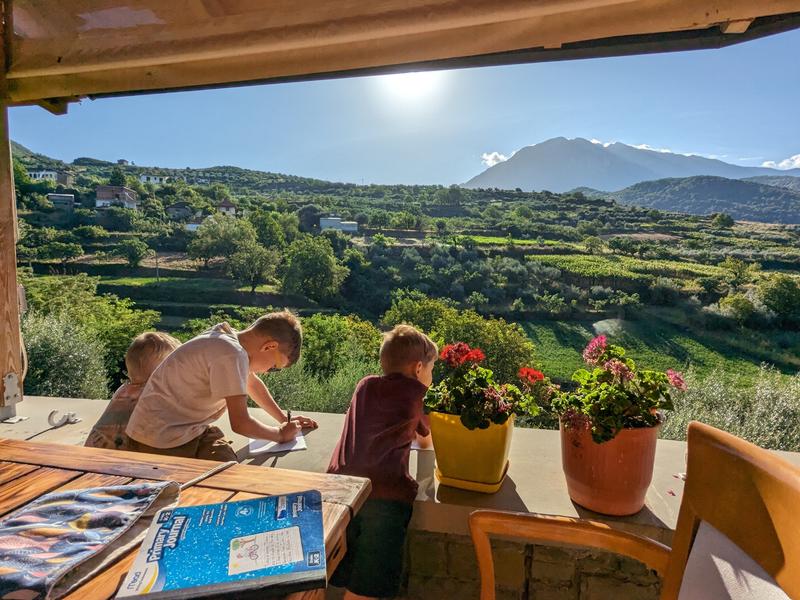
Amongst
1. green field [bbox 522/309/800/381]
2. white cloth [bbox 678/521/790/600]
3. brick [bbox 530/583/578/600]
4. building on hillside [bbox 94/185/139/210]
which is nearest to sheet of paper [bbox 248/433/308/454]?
brick [bbox 530/583/578/600]

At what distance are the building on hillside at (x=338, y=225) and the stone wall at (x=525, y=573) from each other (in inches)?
184

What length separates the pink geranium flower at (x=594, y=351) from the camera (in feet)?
5.32

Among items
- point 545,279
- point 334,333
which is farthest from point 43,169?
point 545,279

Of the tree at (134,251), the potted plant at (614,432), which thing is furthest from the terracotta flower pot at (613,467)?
the tree at (134,251)

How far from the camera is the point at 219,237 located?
610 centimetres

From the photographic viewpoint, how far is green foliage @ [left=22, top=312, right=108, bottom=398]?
134 inches

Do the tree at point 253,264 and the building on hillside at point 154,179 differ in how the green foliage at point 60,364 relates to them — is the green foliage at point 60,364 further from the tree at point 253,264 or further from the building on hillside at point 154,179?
the building on hillside at point 154,179

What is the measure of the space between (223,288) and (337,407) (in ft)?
11.8

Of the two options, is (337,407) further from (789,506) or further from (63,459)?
(789,506)

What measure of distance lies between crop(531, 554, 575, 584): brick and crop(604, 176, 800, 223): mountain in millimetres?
5446

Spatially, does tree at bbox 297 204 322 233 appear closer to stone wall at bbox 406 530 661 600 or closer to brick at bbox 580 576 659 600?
stone wall at bbox 406 530 661 600

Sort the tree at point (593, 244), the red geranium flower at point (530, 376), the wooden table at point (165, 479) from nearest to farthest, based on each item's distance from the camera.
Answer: the wooden table at point (165, 479) < the red geranium flower at point (530, 376) < the tree at point (593, 244)

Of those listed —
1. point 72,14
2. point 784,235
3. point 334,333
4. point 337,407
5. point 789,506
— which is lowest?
point 337,407

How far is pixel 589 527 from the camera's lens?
1068mm
